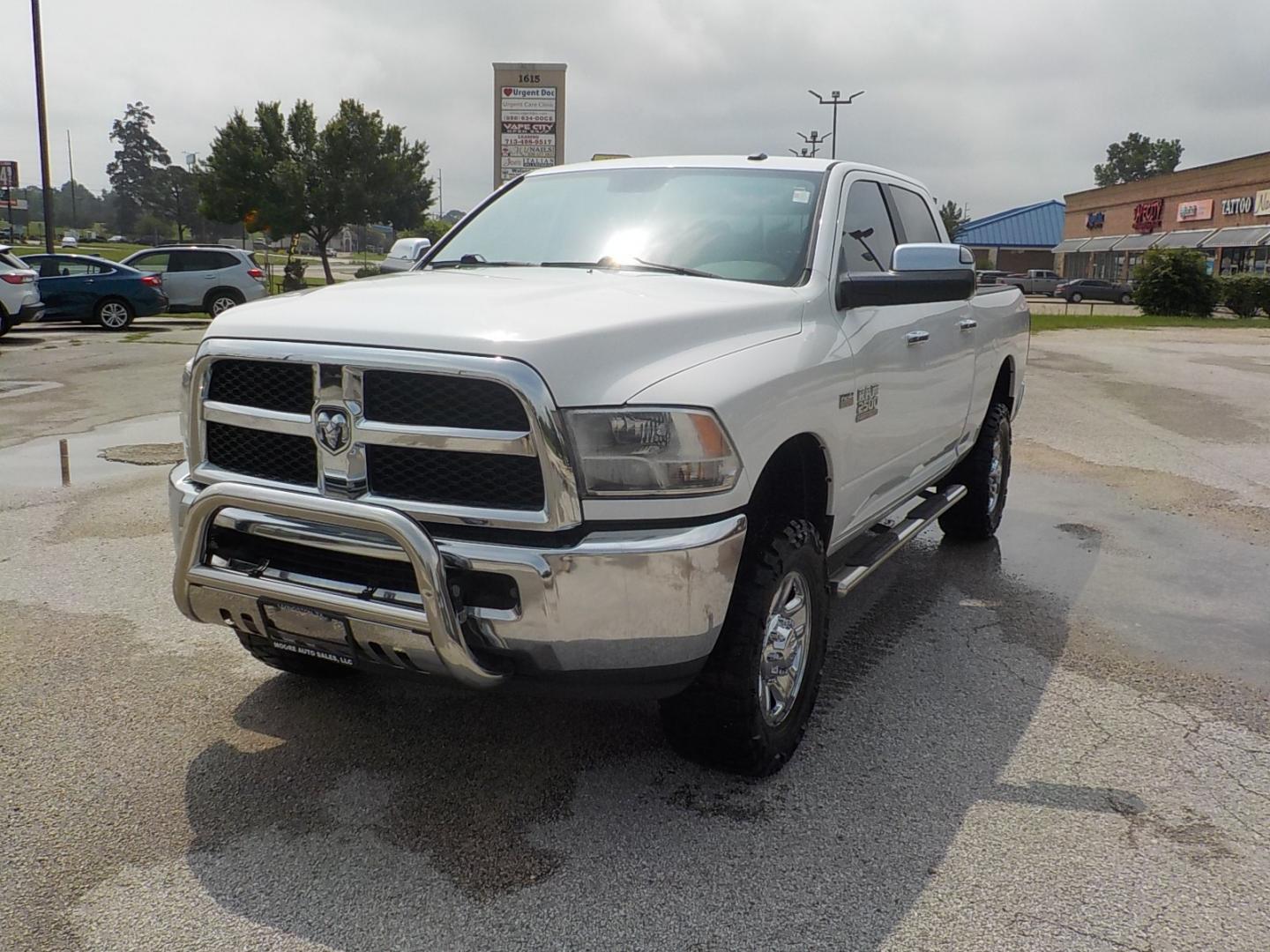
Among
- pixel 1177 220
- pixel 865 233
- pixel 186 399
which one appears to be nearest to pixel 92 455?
pixel 186 399

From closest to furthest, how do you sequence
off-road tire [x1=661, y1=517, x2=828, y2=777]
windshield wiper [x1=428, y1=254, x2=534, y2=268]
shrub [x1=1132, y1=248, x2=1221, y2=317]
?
off-road tire [x1=661, y1=517, x2=828, y2=777] → windshield wiper [x1=428, y1=254, x2=534, y2=268] → shrub [x1=1132, y1=248, x2=1221, y2=317]

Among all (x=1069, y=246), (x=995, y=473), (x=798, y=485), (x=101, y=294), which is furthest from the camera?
(x=1069, y=246)

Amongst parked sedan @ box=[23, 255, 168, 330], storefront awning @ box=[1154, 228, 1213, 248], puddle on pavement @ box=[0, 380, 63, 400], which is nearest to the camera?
puddle on pavement @ box=[0, 380, 63, 400]

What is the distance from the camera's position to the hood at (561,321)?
2.84m

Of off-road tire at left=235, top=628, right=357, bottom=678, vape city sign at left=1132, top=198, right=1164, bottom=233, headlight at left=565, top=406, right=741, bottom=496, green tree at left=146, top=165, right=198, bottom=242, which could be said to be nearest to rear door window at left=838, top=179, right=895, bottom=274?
headlight at left=565, top=406, right=741, bottom=496

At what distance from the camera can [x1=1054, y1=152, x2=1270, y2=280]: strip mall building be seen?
5144cm

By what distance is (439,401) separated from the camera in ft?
9.48

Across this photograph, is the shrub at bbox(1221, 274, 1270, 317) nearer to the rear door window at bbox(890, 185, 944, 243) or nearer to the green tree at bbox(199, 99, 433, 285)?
the green tree at bbox(199, 99, 433, 285)

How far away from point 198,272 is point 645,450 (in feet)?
74.2

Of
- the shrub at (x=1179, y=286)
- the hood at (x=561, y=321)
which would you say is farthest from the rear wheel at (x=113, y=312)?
the shrub at (x=1179, y=286)

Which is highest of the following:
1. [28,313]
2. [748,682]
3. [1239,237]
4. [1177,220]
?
[1177,220]

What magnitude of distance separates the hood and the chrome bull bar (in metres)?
0.44

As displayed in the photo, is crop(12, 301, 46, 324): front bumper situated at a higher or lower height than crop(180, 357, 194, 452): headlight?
lower

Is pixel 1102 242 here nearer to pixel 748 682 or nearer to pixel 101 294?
pixel 101 294
